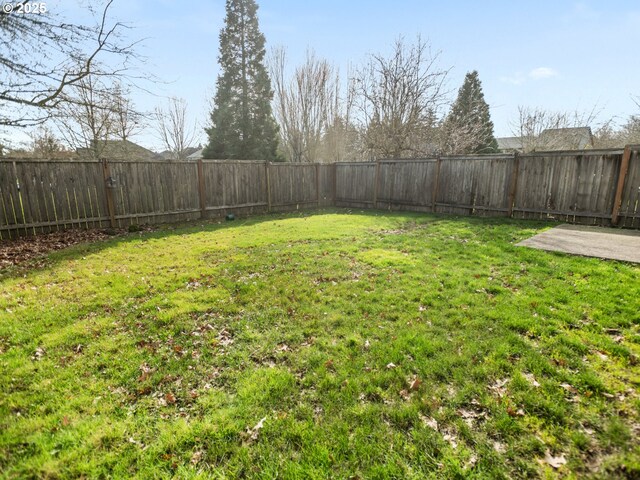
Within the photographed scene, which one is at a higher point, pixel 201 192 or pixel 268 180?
pixel 268 180

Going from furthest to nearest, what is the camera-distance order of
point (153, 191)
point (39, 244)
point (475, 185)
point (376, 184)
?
point (376, 184) → point (475, 185) → point (153, 191) → point (39, 244)

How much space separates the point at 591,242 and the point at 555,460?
6024mm

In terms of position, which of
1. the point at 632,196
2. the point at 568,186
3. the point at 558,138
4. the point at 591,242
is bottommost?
the point at 591,242

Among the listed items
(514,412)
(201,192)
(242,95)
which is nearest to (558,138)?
(242,95)

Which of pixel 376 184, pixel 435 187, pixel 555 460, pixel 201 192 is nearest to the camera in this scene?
pixel 555 460

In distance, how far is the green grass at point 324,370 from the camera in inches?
77.2

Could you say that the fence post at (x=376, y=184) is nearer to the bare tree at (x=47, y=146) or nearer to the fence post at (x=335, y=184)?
the fence post at (x=335, y=184)

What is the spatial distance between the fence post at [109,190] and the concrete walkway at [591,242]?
404 inches

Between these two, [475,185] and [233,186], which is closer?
[475,185]

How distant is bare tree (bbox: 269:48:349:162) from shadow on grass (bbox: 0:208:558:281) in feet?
36.2

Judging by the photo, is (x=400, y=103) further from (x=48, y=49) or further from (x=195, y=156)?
(x=195, y=156)

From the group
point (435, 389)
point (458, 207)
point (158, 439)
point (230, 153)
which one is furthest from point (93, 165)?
point (230, 153)

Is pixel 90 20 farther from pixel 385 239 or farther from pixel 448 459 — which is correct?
pixel 448 459

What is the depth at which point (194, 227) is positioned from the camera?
368 inches
